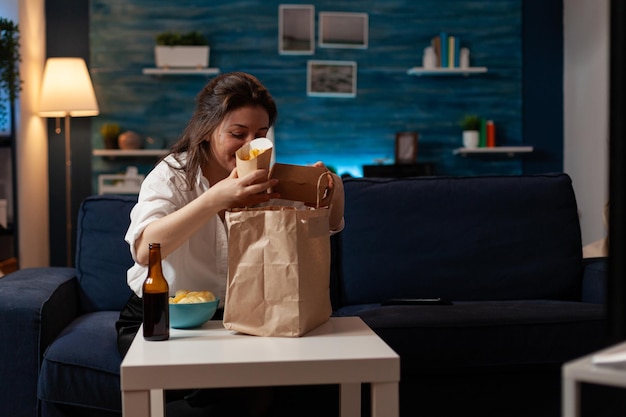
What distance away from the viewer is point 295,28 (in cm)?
577

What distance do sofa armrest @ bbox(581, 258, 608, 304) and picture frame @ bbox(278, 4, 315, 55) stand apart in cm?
342

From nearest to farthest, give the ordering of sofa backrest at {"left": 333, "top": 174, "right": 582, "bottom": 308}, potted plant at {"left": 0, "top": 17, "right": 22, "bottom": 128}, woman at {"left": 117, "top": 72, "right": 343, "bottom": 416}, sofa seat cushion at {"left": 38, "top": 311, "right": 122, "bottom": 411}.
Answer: woman at {"left": 117, "top": 72, "right": 343, "bottom": 416} < sofa seat cushion at {"left": 38, "top": 311, "right": 122, "bottom": 411} < sofa backrest at {"left": 333, "top": 174, "right": 582, "bottom": 308} < potted plant at {"left": 0, "top": 17, "right": 22, "bottom": 128}

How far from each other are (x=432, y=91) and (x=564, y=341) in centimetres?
381

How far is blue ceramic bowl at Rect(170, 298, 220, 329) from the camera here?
167 cm

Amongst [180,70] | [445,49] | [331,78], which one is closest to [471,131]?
[445,49]

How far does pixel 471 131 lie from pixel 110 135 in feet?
A: 8.56

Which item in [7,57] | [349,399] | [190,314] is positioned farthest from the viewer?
[7,57]

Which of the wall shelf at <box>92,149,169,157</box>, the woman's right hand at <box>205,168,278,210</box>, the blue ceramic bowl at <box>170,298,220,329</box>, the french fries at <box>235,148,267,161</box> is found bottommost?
the blue ceramic bowl at <box>170,298,220,329</box>

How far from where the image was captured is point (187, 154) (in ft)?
6.98

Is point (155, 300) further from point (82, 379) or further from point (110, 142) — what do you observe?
point (110, 142)

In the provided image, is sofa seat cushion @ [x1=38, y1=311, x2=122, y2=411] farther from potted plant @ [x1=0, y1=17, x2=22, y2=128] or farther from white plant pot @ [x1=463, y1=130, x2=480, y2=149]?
white plant pot @ [x1=463, y1=130, x2=480, y2=149]

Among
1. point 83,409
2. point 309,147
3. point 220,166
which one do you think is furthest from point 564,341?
point 309,147

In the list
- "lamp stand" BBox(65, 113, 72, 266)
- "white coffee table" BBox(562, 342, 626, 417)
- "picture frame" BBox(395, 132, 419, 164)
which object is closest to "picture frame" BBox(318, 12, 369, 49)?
"picture frame" BBox(395, 132, 419, 164)

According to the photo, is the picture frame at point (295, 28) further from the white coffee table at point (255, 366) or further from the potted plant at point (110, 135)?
the white coffee table at point (255, 366)
